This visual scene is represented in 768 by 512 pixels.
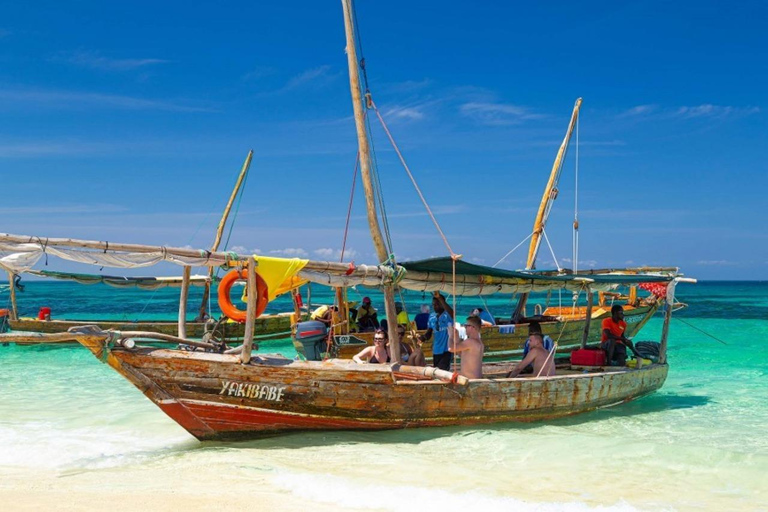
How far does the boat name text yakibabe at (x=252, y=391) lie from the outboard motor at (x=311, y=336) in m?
4.42

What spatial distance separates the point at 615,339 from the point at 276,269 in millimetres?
7422

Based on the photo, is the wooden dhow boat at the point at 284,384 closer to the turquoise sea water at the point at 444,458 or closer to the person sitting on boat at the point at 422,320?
the turquoise sea water at the point at 444,458

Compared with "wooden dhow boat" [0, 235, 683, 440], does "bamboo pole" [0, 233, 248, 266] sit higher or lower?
higher

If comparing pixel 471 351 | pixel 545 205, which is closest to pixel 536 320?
pixel 545 205

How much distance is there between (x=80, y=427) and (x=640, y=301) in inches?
748

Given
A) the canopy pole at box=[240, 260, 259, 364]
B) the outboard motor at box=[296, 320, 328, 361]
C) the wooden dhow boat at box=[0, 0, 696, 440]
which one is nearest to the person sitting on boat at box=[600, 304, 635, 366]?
the wooden dhow boat at box=[0, 0, 696, 440]

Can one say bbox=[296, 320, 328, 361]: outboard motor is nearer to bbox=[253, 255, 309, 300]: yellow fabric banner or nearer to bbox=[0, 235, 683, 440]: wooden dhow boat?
bbox=[0, 235, 683, 440]: wooden dhow boat

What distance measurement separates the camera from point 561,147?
18.0m

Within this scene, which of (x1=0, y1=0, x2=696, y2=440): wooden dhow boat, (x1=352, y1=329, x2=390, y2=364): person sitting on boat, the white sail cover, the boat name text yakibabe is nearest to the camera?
the white sail cover

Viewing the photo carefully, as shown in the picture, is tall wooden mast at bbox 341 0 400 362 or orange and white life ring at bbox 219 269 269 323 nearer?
orange and white life ring at bbox 219 269 269 323

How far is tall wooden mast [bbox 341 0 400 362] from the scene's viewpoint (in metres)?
9.28

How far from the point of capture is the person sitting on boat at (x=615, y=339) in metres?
12.3

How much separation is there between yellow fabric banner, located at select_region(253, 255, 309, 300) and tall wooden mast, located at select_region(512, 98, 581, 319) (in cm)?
1041

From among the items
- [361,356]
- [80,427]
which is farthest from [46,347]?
[361,356]
